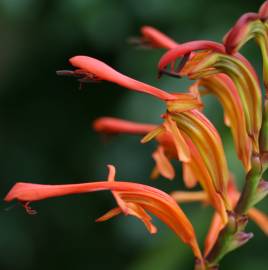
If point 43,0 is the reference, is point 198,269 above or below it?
below

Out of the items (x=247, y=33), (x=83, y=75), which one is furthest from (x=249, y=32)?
(x=83, y=75)

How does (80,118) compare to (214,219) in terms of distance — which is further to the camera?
(80,118)

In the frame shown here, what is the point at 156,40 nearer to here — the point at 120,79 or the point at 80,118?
the point at 120,79

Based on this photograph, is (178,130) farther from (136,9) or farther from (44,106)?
(44,106)

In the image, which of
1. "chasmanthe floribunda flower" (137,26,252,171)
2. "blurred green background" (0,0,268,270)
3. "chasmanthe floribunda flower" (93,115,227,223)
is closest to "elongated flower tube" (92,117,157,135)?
"chasmanthe floribunda flower" (93,115,227,223)

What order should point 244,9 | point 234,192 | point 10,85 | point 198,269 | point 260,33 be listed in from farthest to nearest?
point 10,85, point 244,9, point 234,192, point 198,269, point 260,33

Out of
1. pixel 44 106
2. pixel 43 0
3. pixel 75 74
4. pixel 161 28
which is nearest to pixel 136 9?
pixel 161 28

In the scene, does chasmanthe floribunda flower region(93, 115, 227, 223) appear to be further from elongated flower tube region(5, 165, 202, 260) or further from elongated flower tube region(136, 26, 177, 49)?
elongated flower tube region(136, 26, 177, 49)
